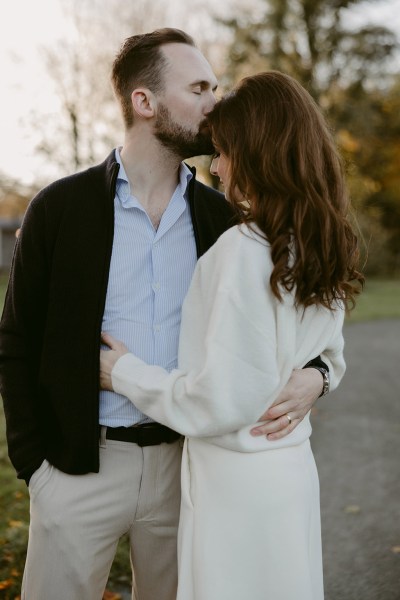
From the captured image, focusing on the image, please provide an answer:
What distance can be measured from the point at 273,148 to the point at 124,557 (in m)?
3.33

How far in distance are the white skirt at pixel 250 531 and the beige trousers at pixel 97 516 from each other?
36 cm

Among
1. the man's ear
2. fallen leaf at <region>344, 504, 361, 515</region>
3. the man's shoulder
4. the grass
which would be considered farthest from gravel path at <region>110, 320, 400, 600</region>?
the man's ear

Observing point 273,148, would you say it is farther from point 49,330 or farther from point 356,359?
point 356,359

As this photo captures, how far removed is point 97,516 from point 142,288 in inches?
33.6

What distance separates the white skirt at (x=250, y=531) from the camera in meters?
2.24

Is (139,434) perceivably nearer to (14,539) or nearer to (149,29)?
(14,539)

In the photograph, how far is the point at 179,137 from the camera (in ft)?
9.02

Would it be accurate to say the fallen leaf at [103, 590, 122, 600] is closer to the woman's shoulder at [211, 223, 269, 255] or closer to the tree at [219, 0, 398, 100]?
the woman's shoulder at [211, 223, 269, 255]

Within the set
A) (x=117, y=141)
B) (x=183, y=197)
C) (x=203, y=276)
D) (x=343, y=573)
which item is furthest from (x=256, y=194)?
(x=117, y=141)

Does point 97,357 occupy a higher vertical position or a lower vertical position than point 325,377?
higher

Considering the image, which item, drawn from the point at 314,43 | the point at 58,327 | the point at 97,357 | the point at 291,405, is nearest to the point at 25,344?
the point at 58,327

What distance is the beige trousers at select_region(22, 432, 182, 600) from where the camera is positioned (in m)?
2.52

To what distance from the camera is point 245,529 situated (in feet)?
7.36

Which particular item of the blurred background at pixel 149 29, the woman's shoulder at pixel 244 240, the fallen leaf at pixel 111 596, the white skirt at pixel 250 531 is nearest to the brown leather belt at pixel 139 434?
the white skirt at pixel 250 531
